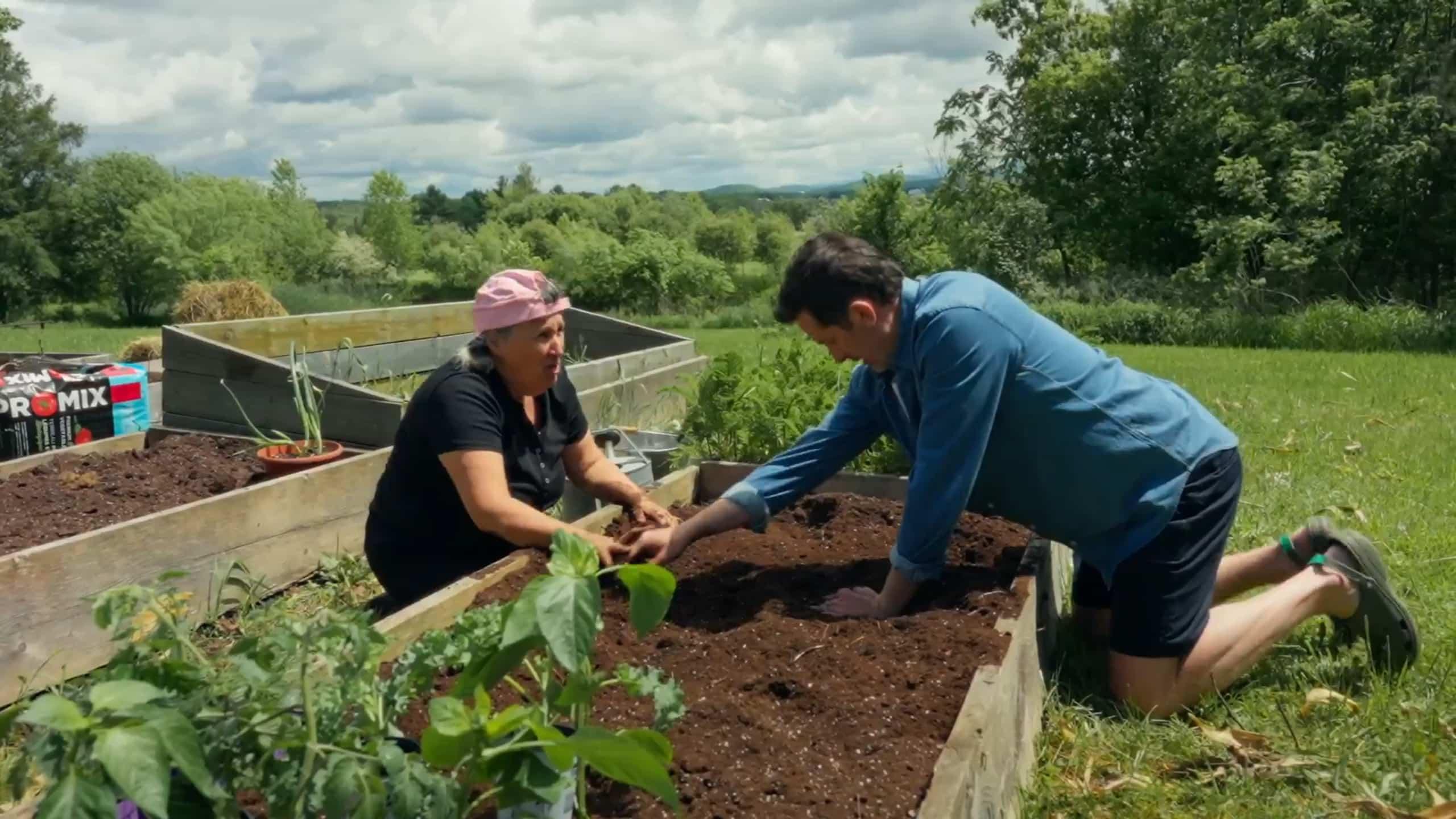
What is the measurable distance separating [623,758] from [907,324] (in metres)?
1.73

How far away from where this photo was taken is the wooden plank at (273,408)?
18.2ft

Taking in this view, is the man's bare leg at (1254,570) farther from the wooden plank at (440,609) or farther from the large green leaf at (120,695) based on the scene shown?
the large green leaf at (120,695)

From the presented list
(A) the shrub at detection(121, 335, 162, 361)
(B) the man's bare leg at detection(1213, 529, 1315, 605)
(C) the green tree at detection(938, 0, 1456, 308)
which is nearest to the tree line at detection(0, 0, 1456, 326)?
(C) the green tree at detection(938, 0, 1456, 308)

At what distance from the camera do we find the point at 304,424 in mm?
5145

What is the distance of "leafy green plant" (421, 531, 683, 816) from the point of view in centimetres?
145

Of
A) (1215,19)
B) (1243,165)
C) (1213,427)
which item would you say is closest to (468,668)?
(1213,427)

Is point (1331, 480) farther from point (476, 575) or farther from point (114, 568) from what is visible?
point (114, 568)

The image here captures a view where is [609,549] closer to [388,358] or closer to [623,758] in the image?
[623,758]

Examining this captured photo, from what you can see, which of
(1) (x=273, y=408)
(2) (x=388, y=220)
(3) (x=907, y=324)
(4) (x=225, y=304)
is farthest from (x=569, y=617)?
(2) (x=388, y=220)

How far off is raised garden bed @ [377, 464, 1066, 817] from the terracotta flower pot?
5.85 ft

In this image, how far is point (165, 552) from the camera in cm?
399

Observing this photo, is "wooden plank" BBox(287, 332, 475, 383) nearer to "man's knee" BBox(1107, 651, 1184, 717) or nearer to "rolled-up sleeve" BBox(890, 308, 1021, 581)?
"rolled-up sleeve" BBox(890, 308, 1021, 581)

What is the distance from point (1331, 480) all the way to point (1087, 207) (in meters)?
24.7

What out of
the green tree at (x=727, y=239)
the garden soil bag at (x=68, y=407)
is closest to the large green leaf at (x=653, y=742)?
the garden soil bag at (x=68, y=407)
